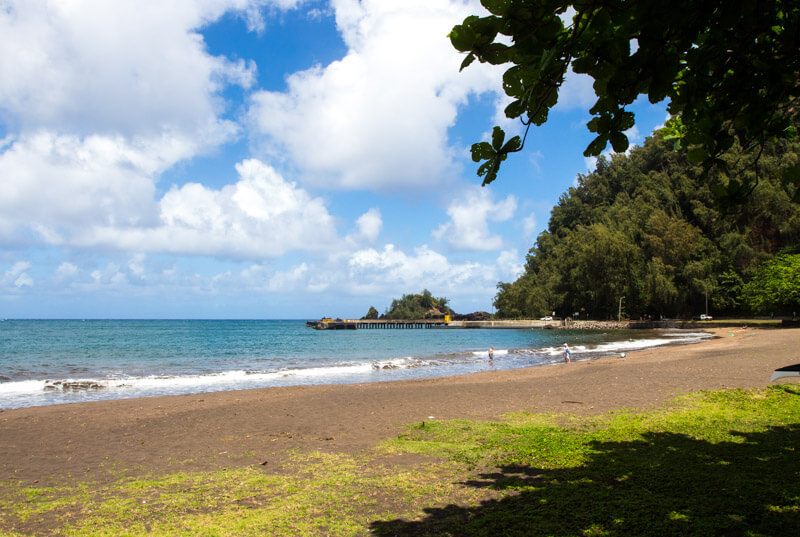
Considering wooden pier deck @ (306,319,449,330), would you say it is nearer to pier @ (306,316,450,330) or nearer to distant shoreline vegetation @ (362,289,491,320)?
pier @ (306,316,450,330)

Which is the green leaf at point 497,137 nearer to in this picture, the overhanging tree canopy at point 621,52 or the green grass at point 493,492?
the overhanging tree canopy at point 621,52

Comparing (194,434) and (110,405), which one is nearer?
(194,434)

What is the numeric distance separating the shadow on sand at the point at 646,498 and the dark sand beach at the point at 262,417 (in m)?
2.42

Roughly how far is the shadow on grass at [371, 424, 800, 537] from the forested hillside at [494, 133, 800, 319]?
53613mm

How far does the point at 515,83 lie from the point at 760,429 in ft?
A: 21.9

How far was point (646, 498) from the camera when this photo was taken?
14.0ft

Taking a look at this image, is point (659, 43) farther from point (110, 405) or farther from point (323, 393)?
point (110, 405)

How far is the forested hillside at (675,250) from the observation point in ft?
207

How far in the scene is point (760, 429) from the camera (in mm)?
6547

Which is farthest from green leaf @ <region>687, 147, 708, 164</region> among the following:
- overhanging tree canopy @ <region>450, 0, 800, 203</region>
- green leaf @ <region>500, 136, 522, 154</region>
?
green leaf @ <region>500, 136, 522, 154</region>

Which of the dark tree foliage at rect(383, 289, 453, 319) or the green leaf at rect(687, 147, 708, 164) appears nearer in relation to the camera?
the green leaf at rect(687, 147, 708, 164)

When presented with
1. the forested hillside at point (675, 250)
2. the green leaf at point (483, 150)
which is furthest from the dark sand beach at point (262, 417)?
the forested hillside at point (675, 250)

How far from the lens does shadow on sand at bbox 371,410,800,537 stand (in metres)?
3.71

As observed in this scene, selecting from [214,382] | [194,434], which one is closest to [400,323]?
[214,382]
